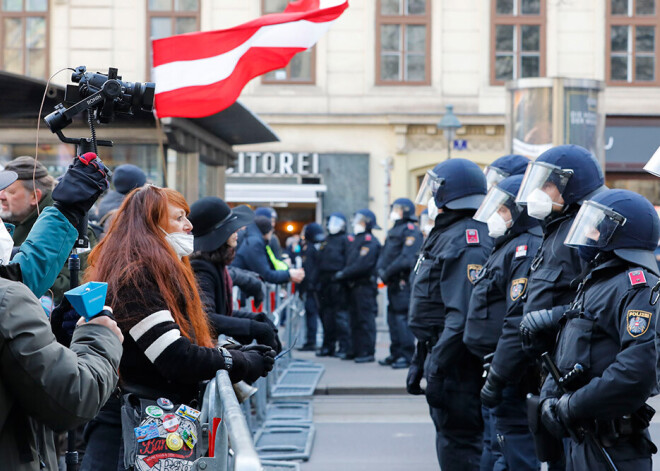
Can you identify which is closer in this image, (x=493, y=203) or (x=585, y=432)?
(x=585, y=432)

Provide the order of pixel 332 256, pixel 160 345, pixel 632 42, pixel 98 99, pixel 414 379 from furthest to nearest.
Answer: pixel 632 42 → pixel 332 256 → pixel 414 379 → pixel 98 99 → pixel 160 345

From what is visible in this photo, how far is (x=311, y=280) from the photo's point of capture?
14.6 metres

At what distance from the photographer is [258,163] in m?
23.4

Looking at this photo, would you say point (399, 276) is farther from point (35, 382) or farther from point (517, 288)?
point (35, 382)

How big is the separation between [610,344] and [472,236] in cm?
185

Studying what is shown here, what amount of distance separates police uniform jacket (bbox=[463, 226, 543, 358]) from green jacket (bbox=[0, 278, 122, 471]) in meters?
3.13

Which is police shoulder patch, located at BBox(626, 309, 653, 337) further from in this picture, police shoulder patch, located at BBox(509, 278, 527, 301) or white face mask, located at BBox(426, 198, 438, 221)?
white face mask, located at BBox(426, 198, 438, 221)

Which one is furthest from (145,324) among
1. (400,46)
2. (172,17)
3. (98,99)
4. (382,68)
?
(172,17)

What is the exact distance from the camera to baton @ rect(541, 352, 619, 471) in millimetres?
4131

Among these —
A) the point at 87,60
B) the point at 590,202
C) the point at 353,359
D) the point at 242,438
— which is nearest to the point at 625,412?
the point at 590,202

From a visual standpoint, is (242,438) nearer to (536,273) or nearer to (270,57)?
(536,273)

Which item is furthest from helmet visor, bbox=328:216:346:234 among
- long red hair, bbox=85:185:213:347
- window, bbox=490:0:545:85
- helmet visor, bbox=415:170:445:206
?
window, bbox=490:0:545:85

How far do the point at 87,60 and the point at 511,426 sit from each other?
19.5 meters

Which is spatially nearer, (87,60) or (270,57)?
(270,57)
